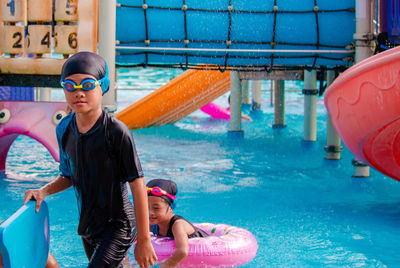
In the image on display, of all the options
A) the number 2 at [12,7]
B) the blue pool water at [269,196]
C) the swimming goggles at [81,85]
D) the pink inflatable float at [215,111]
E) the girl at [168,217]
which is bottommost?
the blue pool water at [269,196]

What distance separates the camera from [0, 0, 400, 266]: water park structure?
4.97m

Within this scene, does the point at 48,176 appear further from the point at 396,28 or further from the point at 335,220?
the point at 396,28

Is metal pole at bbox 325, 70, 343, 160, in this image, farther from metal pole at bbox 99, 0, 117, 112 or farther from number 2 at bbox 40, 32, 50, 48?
number 2 at bbox 40, 32, 50, 48

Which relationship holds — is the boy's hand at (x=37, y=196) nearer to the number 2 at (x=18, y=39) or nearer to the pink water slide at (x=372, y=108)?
the pink water slide at (x=372, y=108)

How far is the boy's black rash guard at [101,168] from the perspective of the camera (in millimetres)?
2422

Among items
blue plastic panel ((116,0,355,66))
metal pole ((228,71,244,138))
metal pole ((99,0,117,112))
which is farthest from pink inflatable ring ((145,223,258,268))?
metal pole ((228,71,244,138))

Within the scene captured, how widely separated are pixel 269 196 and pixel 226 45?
2.00 meters

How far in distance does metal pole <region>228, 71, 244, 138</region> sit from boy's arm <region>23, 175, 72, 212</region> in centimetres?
698

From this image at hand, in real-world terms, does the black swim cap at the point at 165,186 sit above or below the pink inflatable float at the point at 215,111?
above

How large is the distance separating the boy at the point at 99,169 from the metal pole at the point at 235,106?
7.09 metres

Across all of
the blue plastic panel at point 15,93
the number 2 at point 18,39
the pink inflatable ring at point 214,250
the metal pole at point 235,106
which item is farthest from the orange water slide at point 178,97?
the pink inflatable ring at point 214,250

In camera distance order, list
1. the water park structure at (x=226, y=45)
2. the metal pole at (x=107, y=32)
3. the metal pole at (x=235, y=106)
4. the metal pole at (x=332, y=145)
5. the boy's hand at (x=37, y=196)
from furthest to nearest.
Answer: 1. the metal pole at (x=235, y=106)
2. the metal pole at (x=332, y=145)
3. the metal pole at (x=107, y=32)
4. the water park structure at (x=226, y=45)
5. the boy's hand at (x=37, y=196)

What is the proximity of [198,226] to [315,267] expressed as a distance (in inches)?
35.8

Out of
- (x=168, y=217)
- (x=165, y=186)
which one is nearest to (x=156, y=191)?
(x=165, y=186)
